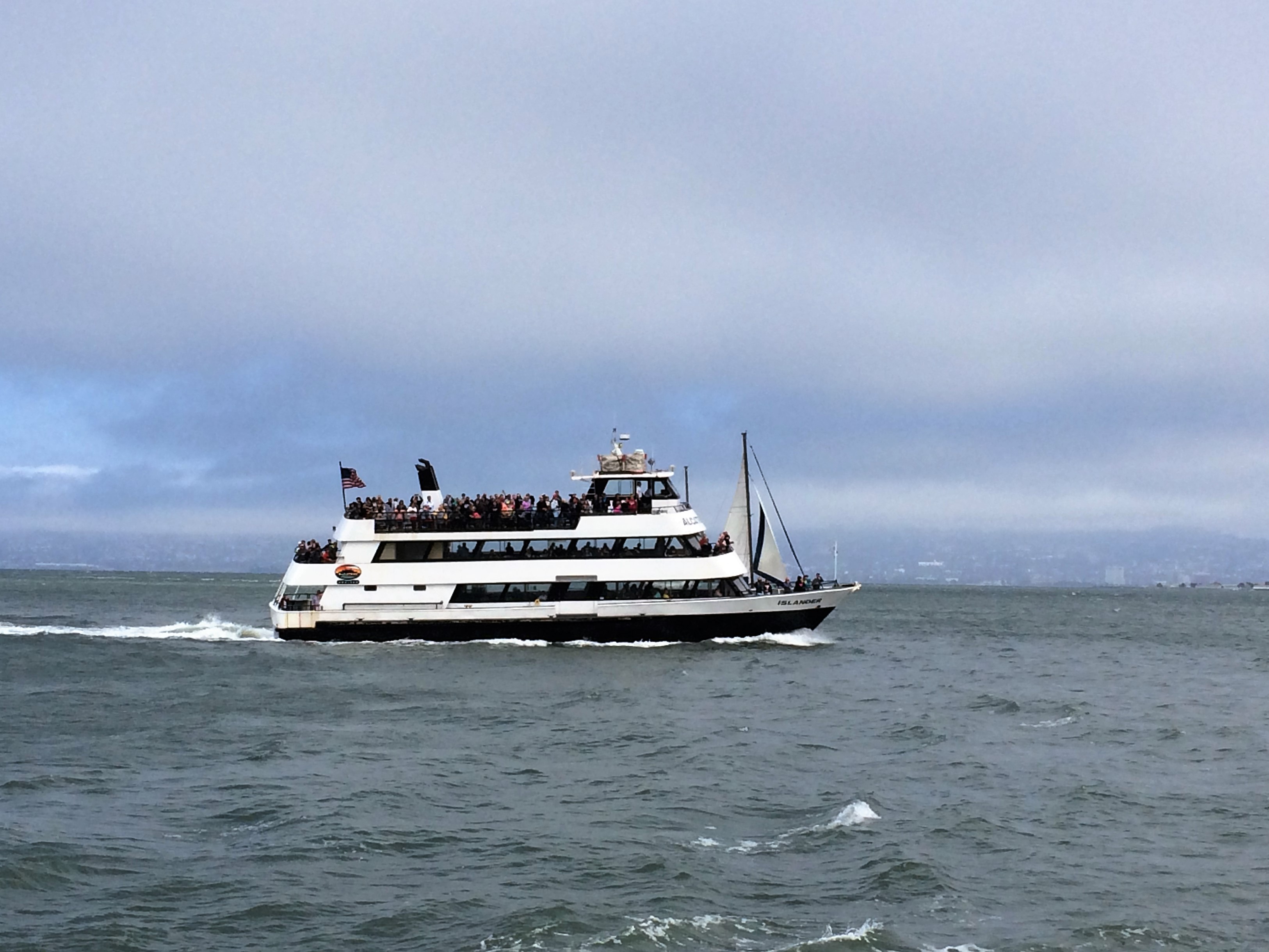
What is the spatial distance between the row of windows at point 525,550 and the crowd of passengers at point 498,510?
0.78m

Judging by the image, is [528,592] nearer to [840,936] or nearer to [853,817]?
[853,817]

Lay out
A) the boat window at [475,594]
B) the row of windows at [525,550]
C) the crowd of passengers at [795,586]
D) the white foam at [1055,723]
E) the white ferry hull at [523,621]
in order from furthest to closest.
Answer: the crowd of passengers at [795,586], the row of windows at [525,550], the boat window at [475,594], the white ferry hull at [523,621], the white foam at [1055,723]

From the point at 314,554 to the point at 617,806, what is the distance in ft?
91.5

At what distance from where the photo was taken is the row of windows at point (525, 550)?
44.5 meters

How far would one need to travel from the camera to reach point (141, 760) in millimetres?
22797

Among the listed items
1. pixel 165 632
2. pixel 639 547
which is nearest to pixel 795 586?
pixel 639 547

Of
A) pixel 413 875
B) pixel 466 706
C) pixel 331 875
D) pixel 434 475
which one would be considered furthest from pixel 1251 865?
pixel 434 475

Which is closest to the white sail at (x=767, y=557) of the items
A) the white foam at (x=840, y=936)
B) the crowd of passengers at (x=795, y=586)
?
the crowd of passengers at (x=795, y=586)

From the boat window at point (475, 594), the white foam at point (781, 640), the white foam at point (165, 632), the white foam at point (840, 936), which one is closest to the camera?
the white foam at point (840, 936)

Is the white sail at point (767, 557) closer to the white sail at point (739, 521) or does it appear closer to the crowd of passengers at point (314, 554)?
the white sail at point (739, 521)

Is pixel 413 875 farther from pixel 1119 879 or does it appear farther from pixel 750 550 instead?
pixel 750 550

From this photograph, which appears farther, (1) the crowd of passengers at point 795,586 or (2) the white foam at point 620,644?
(1) the crowd of passengers at point 795,586

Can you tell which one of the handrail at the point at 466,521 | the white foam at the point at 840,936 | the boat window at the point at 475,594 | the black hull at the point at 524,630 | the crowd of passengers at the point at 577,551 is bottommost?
the white foam at the point at 840,936

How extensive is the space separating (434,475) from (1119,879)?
35.8m
